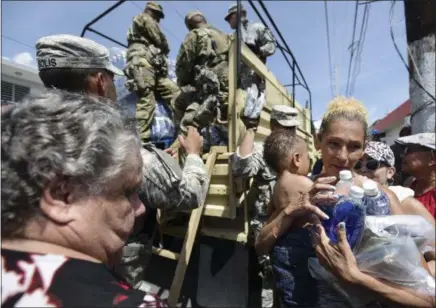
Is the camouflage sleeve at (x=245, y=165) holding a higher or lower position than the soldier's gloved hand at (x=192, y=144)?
lower

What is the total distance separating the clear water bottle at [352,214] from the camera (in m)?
1.11

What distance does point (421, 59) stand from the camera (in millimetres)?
A: 2203

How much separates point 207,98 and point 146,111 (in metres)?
0.84

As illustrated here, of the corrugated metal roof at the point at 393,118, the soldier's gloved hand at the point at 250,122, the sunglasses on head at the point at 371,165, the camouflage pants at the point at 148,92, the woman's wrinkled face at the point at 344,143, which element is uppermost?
the corrugated metal roof at the point at 393,118

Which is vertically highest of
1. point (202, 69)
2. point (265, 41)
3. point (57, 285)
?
point (265, 41)

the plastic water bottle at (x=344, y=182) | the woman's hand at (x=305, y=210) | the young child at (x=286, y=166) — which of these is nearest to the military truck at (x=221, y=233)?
the young child at (x=286, y=166)

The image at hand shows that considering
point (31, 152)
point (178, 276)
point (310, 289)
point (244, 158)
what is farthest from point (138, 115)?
point (31, 152)

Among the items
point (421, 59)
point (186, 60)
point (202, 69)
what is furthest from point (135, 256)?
point (186, 60)

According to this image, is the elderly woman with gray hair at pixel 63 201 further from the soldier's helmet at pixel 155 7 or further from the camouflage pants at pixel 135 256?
the soldier's helmet at pixel 155 7

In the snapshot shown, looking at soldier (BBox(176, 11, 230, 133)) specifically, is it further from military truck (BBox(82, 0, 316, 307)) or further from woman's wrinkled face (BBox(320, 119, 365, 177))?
woman's wrinkled face (BBox(320, 119, 365, 177))

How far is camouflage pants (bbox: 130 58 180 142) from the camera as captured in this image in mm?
A: 3695

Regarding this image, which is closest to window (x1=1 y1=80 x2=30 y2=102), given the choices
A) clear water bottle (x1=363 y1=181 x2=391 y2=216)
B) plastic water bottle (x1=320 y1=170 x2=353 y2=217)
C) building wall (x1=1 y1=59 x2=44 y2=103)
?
building wall (x1=1 y1=59 x2=44 y2=103)

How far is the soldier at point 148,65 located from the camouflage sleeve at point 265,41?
115cm

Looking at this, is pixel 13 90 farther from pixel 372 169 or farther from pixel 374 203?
pixel 374 203
